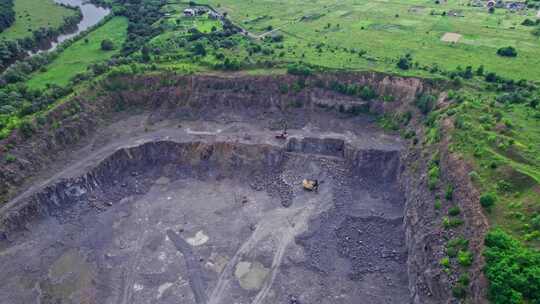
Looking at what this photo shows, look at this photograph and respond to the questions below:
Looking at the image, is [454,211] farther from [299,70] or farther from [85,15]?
[85,15]

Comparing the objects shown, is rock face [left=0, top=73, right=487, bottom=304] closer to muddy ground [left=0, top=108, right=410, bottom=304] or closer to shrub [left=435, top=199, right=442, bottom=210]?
muddy ground [left=0, top=108, right=410, bottom=304]

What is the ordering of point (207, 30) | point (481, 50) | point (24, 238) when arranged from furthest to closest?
point (207, 30)
point (481, 50)
point (24, 238)

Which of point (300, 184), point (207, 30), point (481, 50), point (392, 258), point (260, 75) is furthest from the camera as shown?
point (207, 30)

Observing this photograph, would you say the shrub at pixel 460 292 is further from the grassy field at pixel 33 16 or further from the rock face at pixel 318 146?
the grassy field at pixel 33 16

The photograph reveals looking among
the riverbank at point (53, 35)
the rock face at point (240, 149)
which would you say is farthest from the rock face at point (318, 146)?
the riverbank at point (53, 35)

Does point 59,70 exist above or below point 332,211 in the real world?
above

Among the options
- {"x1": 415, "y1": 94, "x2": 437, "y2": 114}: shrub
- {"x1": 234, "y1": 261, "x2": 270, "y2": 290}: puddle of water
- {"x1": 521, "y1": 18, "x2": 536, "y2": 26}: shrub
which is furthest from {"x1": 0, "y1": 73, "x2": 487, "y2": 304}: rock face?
{"x1": 521, "y1": 18, "x2": 536, "y2": 26}: shrub

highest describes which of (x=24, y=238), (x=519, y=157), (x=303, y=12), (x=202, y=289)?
(x=303, y=12)

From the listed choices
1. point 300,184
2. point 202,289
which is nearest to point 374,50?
point 300,184

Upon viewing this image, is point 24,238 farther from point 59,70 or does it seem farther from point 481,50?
point 481,50
